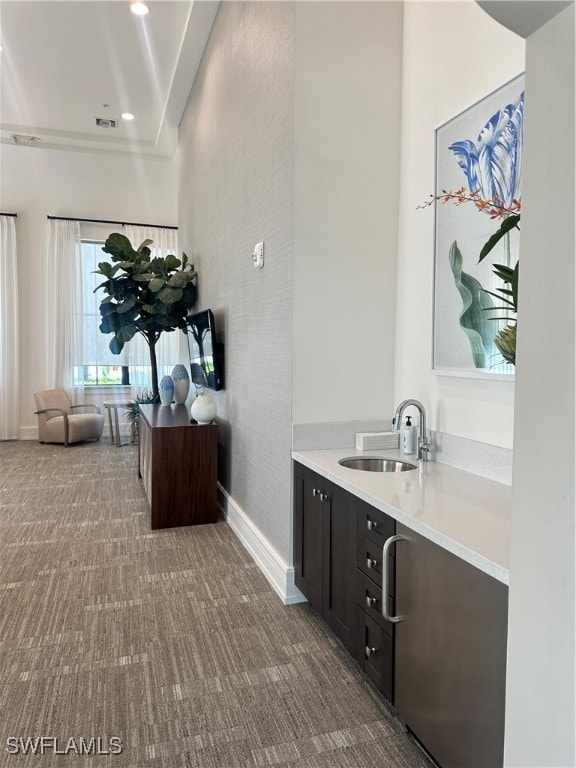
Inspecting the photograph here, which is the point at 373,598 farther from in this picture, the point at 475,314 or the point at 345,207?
the point at 345,207

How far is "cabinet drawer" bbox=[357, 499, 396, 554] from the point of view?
68.7 inches

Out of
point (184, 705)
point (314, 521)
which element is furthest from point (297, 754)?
point (314, 521)

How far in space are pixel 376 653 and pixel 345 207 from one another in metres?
2.00

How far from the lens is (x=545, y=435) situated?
100 centimetres

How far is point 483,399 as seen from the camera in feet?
6.89

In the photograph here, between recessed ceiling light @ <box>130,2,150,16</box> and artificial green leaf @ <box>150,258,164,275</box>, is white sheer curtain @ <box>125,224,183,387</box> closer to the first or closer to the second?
artificial green leaf @ <box>150,258,164,275</box>

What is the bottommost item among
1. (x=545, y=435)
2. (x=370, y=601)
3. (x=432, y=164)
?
(x=370, y=601)

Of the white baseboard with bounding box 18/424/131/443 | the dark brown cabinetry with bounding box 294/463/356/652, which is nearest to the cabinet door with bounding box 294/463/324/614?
the dark brown cabinetry with bounding box 294/463/356/652

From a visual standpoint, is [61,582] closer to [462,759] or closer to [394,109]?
[462,759]

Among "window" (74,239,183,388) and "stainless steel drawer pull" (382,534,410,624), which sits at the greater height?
"window" (74,239,183,388)

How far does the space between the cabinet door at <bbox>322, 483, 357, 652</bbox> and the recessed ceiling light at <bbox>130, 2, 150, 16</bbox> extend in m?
4.11

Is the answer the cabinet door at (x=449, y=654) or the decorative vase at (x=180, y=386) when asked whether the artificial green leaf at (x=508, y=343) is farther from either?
the decorative vase at (x=180, y=386)

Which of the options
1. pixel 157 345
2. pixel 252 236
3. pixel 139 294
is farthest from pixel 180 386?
pixel 157 345

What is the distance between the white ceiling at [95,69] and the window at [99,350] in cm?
158
